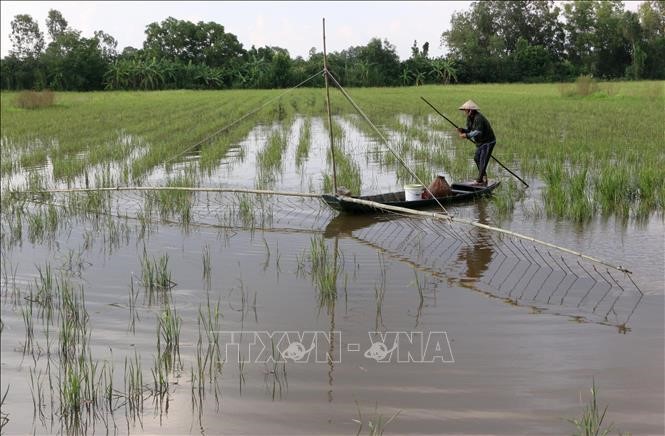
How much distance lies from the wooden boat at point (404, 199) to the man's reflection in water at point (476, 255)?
0.77m

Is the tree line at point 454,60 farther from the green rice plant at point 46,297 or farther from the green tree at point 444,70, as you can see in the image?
the green rice plant at point 46,297

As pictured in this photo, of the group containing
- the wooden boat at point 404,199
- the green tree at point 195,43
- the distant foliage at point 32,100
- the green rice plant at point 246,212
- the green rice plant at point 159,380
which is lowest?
the green rice plant at point 159,380

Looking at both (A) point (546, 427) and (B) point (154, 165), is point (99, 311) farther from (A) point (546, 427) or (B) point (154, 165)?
(B) point (154, 165)

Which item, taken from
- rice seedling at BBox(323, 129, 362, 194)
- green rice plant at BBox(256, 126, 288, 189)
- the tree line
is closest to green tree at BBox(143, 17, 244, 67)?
the tree line

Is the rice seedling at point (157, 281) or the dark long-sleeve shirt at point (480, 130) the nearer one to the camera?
the rice seedling at point (157, 281)

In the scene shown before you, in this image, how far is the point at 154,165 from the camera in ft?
35.2

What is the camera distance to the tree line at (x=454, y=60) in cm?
4078

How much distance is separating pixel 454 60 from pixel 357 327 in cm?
Answer: 4046

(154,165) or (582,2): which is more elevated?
(582,2)

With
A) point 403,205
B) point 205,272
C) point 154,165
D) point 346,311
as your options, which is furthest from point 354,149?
point 346,311

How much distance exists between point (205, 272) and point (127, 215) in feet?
8.02

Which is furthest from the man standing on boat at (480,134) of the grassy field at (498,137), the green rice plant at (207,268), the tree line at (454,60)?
the tree line at (454,60)

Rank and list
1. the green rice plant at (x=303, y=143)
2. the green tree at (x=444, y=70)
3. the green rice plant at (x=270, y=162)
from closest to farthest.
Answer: the green rice plant at (x=270, y=162), the green rice plant at (x=303, y=143), the green tree at (x=444, y=70)

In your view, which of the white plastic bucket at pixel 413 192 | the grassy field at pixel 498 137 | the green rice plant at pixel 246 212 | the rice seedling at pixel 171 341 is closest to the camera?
the rice seedling at pixel 171 341
